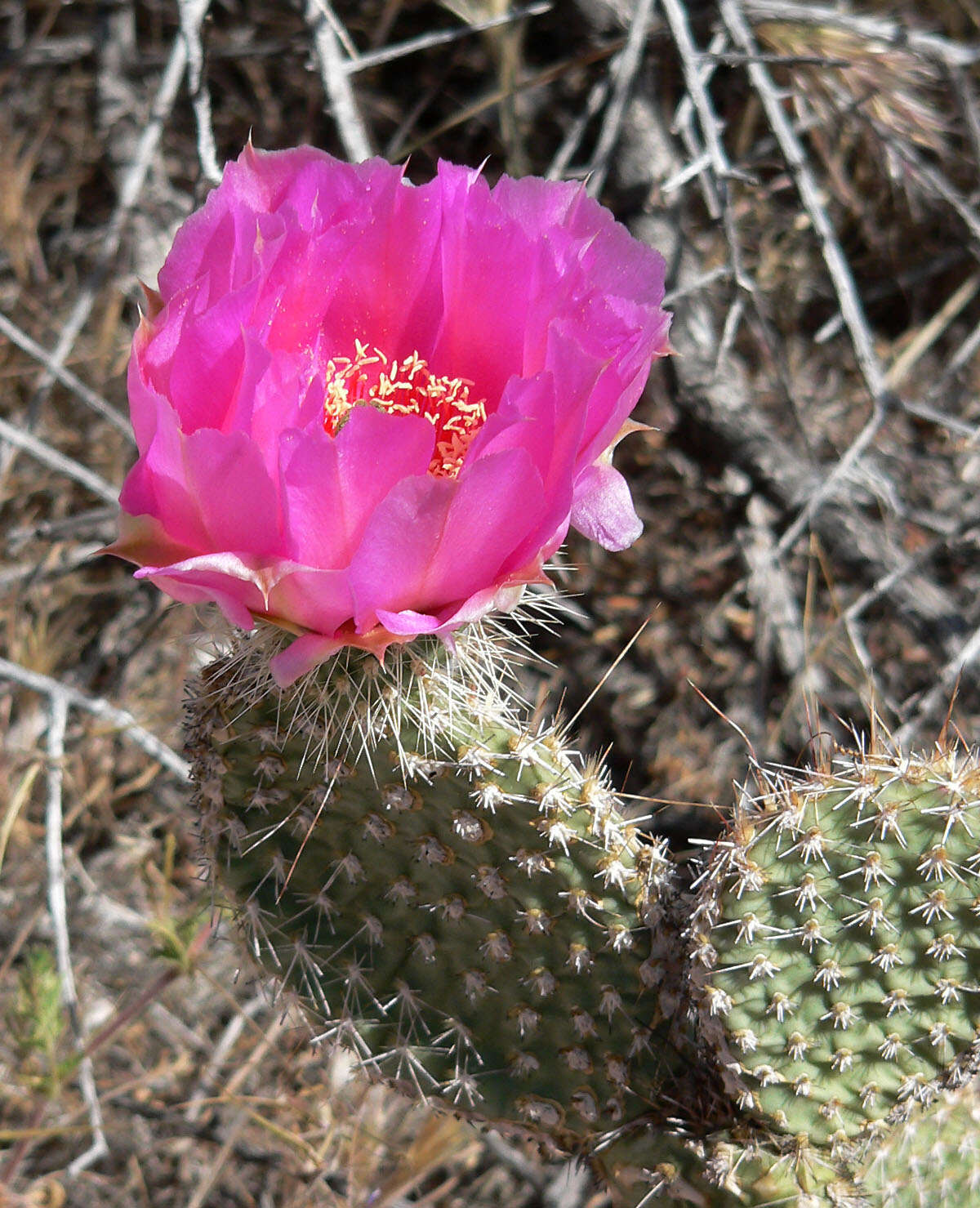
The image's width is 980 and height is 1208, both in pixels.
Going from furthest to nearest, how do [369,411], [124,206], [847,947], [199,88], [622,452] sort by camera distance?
[622,452] < [124,206] < [199,88] < [847,947] < [369,411]

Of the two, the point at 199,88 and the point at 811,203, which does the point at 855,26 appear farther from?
the point at 199,88

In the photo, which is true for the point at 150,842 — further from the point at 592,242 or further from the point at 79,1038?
the point at 592,242

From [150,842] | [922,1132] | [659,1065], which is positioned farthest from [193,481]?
[150,842]

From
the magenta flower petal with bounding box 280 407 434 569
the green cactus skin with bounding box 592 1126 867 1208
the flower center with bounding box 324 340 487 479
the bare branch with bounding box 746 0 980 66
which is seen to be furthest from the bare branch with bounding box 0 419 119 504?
the bare branch with bounding box 746 0 980 66

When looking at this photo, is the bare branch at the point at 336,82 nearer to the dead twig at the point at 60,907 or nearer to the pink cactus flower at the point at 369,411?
the pink cactus flower at the point at 369,411

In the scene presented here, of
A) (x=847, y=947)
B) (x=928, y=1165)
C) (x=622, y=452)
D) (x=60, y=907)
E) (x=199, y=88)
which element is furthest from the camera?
(x=622, y=452)

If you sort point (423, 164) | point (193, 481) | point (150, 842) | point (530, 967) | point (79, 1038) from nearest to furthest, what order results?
point (193, 481), point (530, 967), point (79, 1038), point (150, 842), point (423, 164)

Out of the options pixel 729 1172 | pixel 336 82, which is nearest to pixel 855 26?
pixel 336 82

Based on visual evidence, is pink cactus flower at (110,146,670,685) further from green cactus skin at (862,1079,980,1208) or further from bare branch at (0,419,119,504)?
bare branch at (0,419,119,504)
